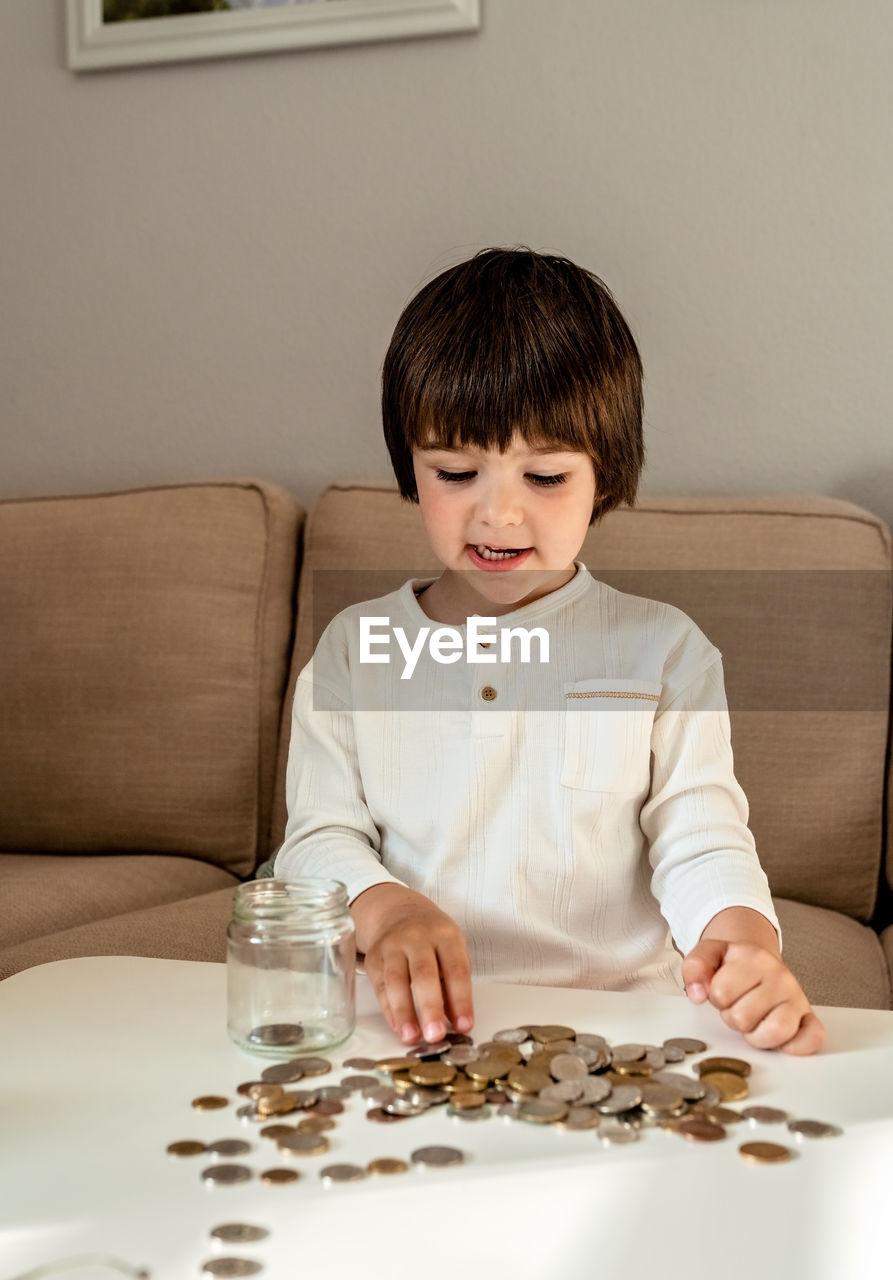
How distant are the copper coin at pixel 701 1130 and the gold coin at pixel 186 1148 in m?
0.20

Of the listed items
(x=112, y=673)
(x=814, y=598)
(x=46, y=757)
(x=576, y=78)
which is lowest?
(x=46, y=757)

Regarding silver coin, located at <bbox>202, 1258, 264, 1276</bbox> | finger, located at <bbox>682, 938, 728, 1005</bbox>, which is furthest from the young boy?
silver coin, located at <bbox>202, 1258, 264, 1276</bbox>

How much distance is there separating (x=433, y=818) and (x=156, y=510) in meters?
0.88

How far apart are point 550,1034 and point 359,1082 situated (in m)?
0.10

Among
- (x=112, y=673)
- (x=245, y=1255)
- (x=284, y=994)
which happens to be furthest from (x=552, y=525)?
(x=112, y=673)

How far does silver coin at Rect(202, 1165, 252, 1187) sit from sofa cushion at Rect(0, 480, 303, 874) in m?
1.20

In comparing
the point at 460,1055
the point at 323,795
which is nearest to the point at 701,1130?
the point at 460,1055

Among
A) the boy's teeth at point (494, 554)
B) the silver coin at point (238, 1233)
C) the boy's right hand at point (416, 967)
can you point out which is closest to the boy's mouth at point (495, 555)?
the boy's teeth at point (494, 554)

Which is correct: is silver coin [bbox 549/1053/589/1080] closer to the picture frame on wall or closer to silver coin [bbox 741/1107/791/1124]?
silver coin [bbox 741/1107/791/1124]

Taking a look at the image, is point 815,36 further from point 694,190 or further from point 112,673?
point 112,673

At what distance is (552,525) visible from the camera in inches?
38.8

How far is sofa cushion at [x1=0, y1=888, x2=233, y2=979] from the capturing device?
48.4 inches

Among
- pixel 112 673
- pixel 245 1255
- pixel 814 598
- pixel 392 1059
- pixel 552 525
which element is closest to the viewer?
pixel 245 1255

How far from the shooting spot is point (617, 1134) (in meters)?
0.55
